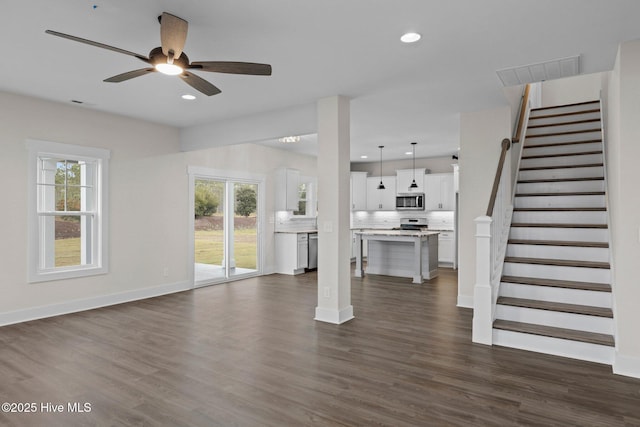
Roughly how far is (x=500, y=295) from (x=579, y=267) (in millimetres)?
818

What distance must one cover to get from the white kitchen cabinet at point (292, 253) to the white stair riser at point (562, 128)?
468cm

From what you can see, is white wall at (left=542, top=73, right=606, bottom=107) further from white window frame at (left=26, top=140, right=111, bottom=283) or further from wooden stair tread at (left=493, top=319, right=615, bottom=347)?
white window frame at (left=26, top=140, right=111, bottom=283)

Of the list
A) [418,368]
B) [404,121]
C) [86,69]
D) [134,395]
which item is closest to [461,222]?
[404,121]

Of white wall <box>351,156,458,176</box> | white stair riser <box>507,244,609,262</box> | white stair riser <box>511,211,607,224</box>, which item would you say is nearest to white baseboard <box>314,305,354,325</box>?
white stair riser <box>507,244,609,262</box>

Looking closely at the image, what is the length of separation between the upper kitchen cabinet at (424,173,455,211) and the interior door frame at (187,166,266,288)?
415cm

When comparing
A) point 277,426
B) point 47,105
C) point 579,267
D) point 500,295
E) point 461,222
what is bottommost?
point 277,426

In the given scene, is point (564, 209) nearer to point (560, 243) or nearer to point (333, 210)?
point (560, 243)

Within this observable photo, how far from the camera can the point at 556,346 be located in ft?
11.4

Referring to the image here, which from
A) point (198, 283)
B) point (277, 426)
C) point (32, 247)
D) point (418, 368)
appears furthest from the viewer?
point (198, 283)

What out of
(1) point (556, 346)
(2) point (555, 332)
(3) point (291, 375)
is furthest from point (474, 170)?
(3) point (291, 375)

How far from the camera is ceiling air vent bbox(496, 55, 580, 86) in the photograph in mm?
3546

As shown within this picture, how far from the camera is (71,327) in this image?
4.40m

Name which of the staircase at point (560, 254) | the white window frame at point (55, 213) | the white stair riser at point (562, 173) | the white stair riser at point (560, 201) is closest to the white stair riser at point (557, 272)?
the staircase at point (560, 254)

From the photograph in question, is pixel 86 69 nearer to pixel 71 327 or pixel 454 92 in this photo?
pixel 71 327
